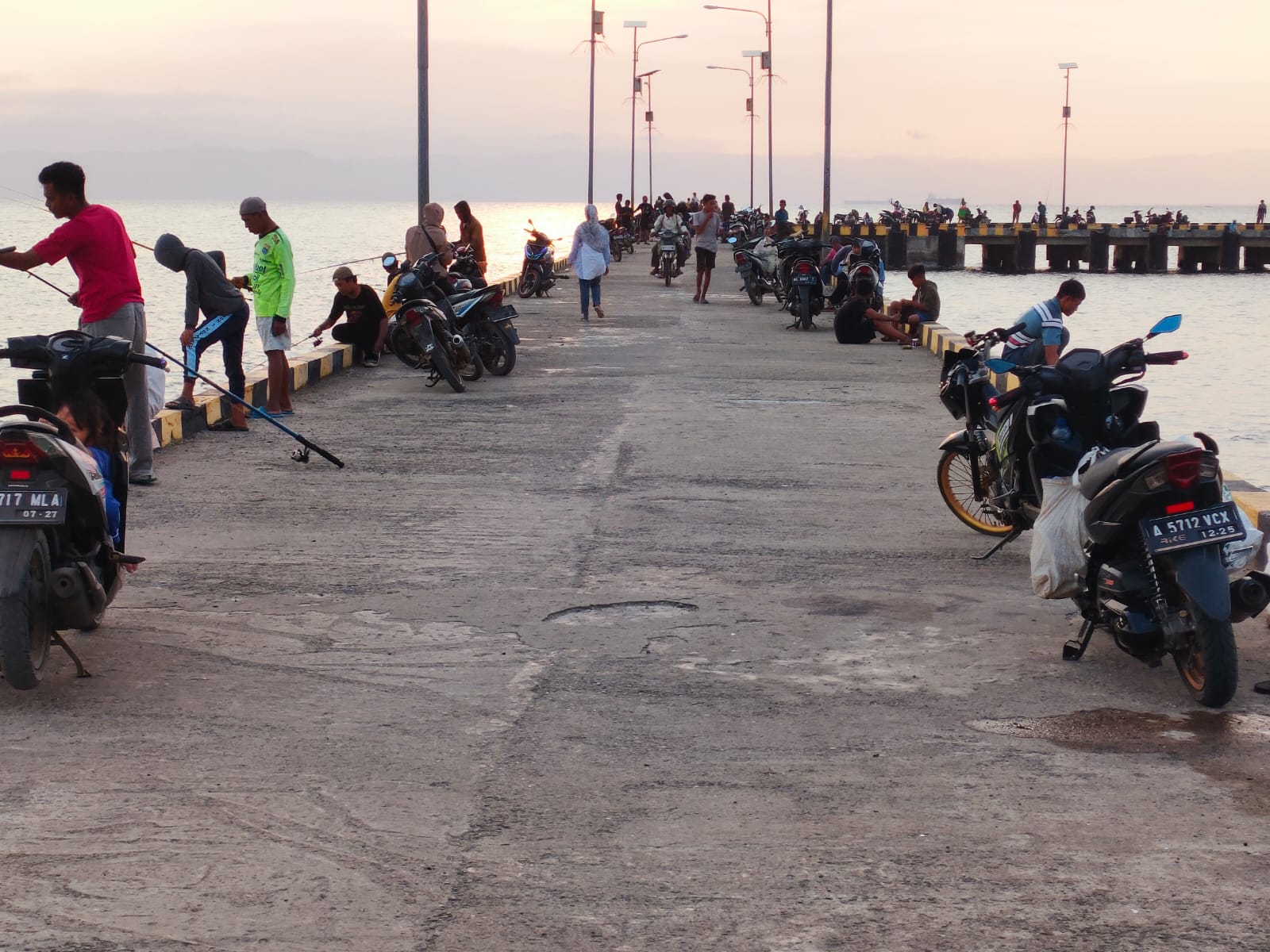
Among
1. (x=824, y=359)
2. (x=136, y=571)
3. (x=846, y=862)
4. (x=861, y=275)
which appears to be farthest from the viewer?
(x=861, y=275)

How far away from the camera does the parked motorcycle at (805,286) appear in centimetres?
2266

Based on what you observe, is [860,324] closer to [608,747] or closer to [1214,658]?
[1214,658]

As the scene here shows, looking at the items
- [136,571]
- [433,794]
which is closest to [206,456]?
[136,571]

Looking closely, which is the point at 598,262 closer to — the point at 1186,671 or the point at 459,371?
the point at 459,371

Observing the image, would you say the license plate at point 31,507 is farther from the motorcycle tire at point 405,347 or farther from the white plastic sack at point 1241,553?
the motorcycle tire at point 405,347

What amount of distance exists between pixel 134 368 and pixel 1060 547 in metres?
5.00

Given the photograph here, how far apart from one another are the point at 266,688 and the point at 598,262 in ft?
59.6

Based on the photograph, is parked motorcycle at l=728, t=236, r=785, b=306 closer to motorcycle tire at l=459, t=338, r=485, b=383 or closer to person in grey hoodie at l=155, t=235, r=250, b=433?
motorcycle tire at l=459, t=338, r=485, b=383

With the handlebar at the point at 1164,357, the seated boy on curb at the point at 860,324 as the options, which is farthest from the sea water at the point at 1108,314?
the handlebar at the point at 1164,357

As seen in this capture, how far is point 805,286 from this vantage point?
22656 millimetres

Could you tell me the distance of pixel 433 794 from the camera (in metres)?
4.53

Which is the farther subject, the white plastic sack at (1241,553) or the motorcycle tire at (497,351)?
the motorcycle tire at (497,351)

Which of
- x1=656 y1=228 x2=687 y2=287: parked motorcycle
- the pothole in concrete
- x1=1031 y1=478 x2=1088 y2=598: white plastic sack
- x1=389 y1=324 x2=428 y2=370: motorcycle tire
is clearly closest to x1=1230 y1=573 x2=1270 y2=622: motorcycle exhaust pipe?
x1=1031 y1=478 x2=1088 y2=598: white plastic sack

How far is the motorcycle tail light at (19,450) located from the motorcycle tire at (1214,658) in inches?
154
